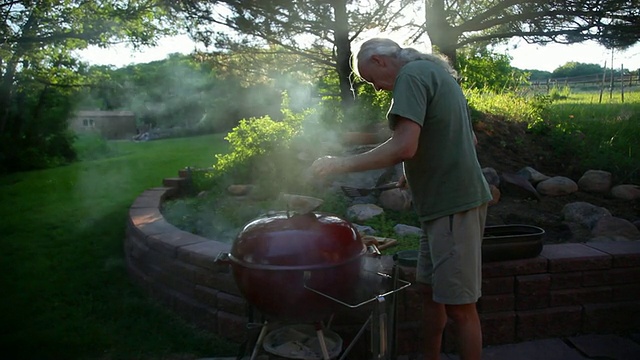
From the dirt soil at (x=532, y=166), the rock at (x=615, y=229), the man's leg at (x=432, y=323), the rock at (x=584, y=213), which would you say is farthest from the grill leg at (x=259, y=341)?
the rock at (x=584, y=213)

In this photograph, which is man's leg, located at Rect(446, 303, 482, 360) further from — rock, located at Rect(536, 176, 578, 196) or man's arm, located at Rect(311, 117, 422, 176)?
rock, located at Rect(536, 176, 578, 196)

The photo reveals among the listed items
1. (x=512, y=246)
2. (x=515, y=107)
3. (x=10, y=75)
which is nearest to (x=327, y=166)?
(x=512, y=246)

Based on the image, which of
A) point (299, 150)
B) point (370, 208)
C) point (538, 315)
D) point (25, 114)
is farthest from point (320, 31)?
point (25, 114)

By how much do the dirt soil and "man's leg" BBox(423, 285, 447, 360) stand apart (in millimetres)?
1798

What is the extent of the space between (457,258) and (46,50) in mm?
9551

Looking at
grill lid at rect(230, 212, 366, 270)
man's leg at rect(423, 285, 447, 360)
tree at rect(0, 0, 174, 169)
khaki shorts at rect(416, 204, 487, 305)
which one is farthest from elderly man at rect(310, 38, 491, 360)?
tree at rect(0, 0, 174, 169)

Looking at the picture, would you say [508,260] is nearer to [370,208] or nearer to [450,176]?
[450,176]

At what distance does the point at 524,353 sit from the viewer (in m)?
3.08

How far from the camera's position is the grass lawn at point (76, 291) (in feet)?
10.7

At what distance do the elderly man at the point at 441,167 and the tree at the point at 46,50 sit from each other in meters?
6.93

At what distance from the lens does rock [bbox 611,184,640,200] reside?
4895 millimetres

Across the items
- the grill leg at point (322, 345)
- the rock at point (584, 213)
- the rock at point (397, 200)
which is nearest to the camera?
the grill leg at point (322, 345)

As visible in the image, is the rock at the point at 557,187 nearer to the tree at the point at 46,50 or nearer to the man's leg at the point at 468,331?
the man's leg at the point at 468,331

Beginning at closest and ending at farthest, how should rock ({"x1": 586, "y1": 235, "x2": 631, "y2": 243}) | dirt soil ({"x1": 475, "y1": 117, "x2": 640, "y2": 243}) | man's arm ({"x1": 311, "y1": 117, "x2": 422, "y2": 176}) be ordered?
1. man's arm ({"x1": 311, "y1": 117, "x2": 422, "y2": 176})
2. rock ({"x1": 586, "y1": 235, "x2": 631, "y2": 243})
3. dirt soil ({"x1": 475, "y1": 117, "x2": 640, "y2": 243})
